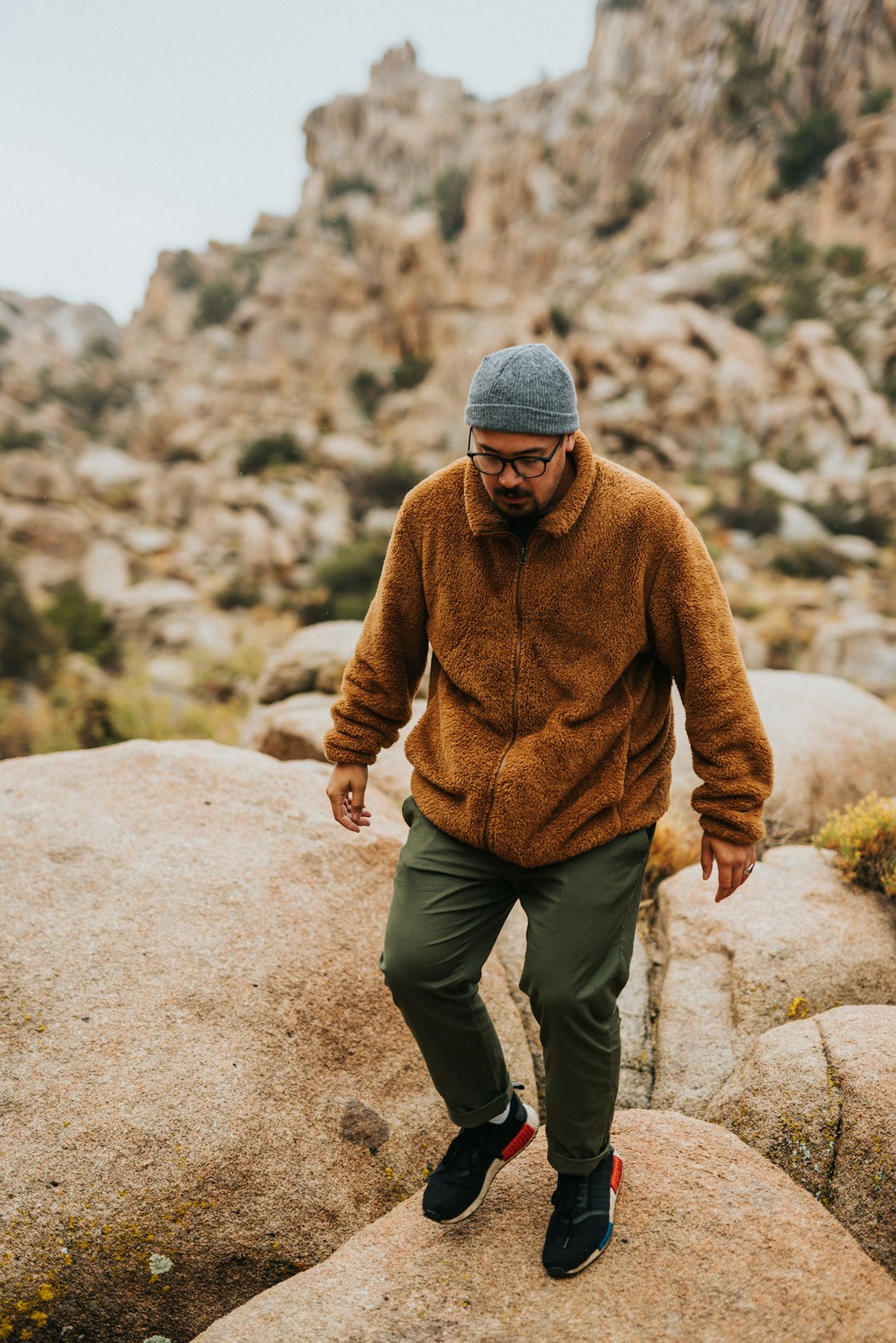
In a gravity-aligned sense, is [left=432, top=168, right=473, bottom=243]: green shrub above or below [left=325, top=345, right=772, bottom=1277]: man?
above

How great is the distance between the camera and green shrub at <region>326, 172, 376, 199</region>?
161 feet

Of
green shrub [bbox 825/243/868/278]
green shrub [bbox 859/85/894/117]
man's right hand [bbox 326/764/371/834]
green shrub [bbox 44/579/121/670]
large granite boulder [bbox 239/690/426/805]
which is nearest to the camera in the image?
man's right hand [bbox 326/764/371/834]

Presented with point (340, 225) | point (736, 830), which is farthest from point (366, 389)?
point (736, 830)

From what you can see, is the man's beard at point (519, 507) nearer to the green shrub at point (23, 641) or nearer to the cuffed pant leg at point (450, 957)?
the cuffed pant leg at point (450, 957)

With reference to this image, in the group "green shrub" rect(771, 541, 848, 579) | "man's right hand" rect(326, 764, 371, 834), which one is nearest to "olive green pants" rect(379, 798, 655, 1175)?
"man's right hand" rect(326, 764, 371, 834)

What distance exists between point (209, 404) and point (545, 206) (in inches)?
707

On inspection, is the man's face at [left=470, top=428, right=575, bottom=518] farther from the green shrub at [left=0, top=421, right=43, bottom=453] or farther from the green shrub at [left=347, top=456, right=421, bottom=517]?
the green shrub at [left=0, top=421, right=43, bottom=453]

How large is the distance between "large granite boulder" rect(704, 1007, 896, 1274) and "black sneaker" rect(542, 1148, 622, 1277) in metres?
0.62

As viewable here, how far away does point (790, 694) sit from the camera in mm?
5703

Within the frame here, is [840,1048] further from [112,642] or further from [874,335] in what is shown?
[874,335]

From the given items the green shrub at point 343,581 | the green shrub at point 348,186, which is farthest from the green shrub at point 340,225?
the green shrub at point 343,581

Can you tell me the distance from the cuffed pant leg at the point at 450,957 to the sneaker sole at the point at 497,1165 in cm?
15

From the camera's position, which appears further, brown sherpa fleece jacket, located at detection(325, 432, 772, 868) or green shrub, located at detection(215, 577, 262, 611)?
green shrub, located at detection(215, 577, 262, 611)

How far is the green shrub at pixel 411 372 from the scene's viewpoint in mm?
27828
